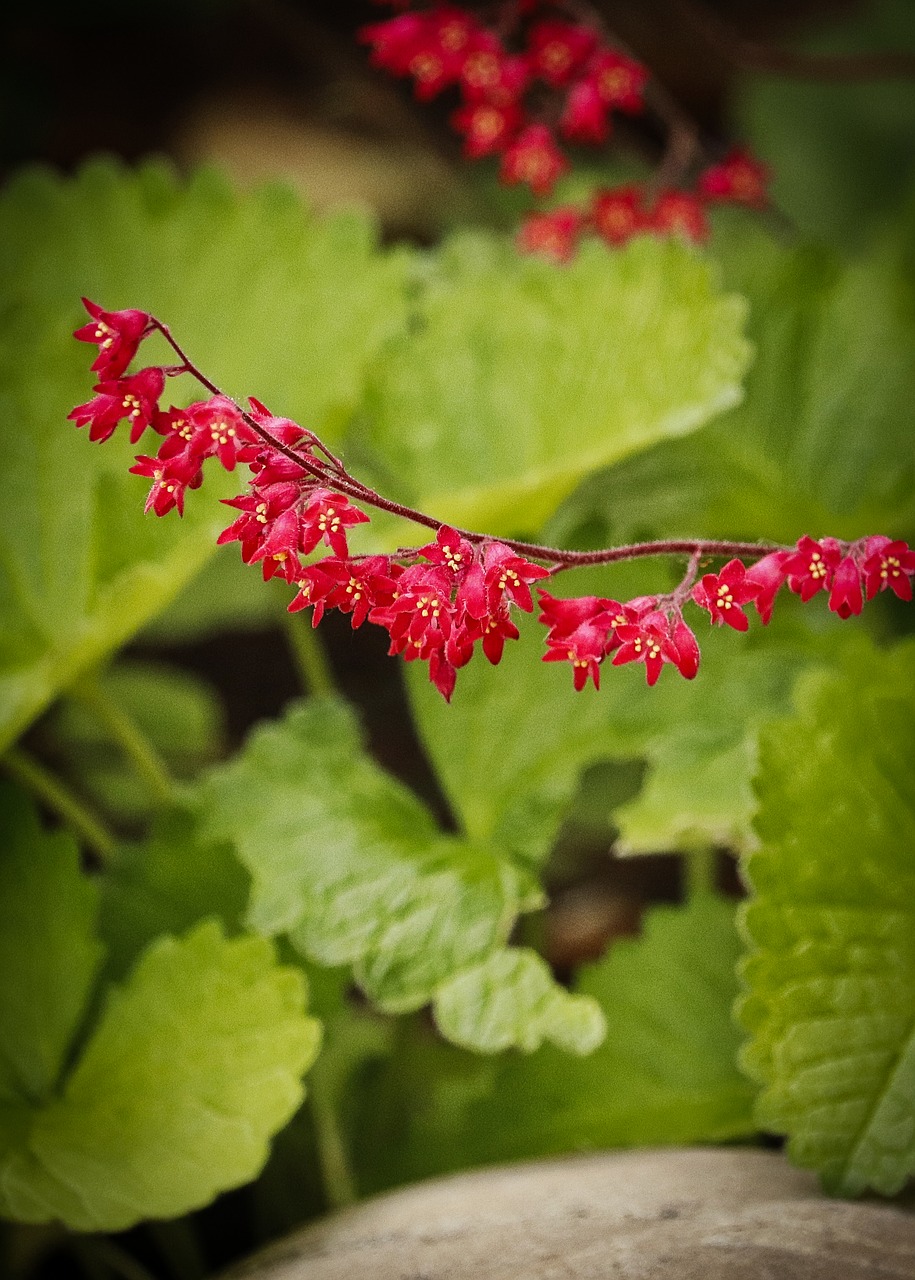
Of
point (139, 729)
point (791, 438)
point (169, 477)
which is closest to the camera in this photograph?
point (169, 477)

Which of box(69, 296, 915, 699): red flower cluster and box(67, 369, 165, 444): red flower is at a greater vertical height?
box(67, 369, 165, 444): red flower

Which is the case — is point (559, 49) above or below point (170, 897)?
above

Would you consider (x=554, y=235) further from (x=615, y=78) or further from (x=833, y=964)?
(x=833, y=964)

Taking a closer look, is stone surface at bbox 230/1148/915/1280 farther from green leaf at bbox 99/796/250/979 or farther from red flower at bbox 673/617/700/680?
red flower at bbox 673/617/700/680

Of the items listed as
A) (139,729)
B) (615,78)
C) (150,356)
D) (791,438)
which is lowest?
(139,729)

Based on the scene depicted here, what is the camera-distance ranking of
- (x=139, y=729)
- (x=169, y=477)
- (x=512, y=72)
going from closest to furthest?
(x=169, y=477), (x=512, y=72), (x=139, y=729)

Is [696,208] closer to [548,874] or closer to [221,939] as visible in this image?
[221,939]

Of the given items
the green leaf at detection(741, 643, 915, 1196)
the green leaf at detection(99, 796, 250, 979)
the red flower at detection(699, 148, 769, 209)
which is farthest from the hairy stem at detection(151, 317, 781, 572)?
the red flower at detection(699, 148, 769, 209)

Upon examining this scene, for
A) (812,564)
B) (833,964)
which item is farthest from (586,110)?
(833,964)
